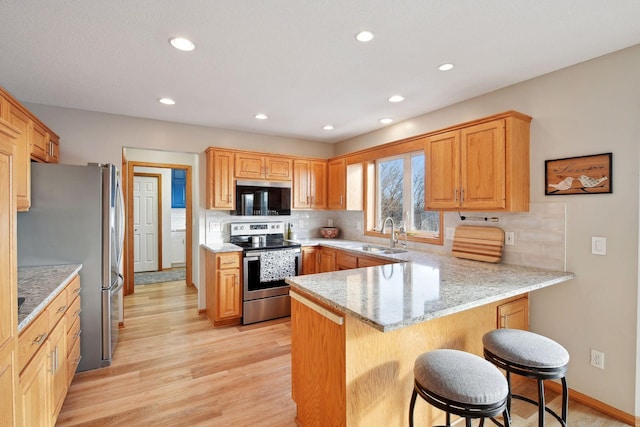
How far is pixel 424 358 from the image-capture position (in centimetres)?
151

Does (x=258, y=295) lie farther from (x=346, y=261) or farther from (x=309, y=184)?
(x=309, y=184)

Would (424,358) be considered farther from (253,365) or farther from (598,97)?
(598,97)

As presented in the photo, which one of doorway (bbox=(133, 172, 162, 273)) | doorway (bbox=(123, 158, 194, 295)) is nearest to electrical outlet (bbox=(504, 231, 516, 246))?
doorway (bbox=(123, 158, 194, 295))

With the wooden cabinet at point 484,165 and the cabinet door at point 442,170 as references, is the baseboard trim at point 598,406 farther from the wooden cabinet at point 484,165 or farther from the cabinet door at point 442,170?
the cabinet door at point 442,170

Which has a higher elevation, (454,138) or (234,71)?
(234,71)

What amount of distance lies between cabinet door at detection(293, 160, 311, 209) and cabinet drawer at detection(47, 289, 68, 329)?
2.78 meters

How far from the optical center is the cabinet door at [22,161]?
6.78 ft

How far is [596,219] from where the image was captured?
2.15 metres

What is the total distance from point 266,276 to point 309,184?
4.86 feet

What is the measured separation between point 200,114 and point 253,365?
8.90 feet

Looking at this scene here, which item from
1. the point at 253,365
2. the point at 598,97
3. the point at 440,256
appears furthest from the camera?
the point at 440,256

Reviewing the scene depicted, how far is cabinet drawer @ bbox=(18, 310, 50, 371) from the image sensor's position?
1.38 meters

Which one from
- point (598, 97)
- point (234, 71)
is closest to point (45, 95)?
point (234, 71)

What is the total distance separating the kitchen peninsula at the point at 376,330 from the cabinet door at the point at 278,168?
2387 millimetres
